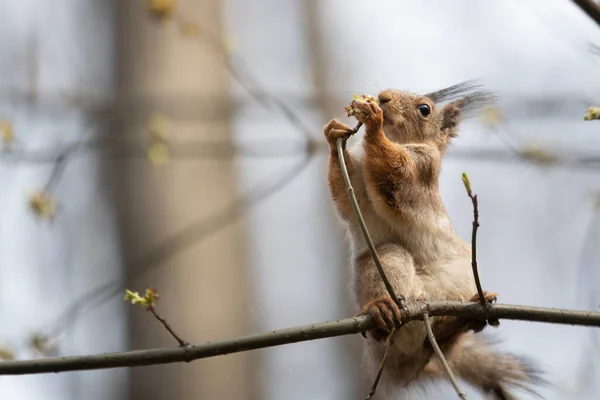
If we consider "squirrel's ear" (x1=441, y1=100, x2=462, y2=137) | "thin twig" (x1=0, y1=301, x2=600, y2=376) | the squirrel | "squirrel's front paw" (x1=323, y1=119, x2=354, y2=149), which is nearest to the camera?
"thin twig" (x1=0, y1=301, x2=600, y2=376)

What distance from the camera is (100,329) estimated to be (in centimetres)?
628

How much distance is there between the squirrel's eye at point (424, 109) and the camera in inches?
161

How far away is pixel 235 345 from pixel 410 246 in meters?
1.44

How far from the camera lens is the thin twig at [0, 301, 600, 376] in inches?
92.9

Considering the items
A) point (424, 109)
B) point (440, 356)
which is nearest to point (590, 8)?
point (440, 356)

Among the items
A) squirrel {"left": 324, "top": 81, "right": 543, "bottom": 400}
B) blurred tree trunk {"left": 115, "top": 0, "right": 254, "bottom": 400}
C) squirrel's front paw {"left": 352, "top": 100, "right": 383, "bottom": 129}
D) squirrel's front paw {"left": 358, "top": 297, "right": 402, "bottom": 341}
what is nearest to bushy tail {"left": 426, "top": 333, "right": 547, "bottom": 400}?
squirrel {"left": 324, "top": 81, "right": 543, "bottom": 400}

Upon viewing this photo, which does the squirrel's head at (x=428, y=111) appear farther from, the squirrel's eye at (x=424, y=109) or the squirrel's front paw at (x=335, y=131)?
the squirrel's front paw at (x=335, y=131)

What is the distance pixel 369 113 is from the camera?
11.1 feet

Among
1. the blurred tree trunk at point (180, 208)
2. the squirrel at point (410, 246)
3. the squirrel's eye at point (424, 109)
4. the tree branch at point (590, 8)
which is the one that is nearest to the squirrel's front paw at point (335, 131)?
the squirrel at point (410, 246)

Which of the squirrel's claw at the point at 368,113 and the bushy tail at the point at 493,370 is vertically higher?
the squirrel's claw at the point at 368,113

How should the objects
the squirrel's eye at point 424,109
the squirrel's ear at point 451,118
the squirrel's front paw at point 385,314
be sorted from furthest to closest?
the squirrel's ear at point 451,118 < the squirrel's eye at point 424,109 < the squirrel's front paw at point 385,314

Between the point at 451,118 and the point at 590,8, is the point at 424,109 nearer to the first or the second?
the point at 451,118

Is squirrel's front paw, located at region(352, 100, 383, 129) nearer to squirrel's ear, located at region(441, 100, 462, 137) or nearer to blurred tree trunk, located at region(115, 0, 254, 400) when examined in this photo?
squirrel's ear, located at region(441, 100, 462, 137)

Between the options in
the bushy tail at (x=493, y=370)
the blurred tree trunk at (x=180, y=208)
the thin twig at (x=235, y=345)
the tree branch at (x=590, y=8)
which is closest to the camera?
the tree branch at (x=590, y=8)
